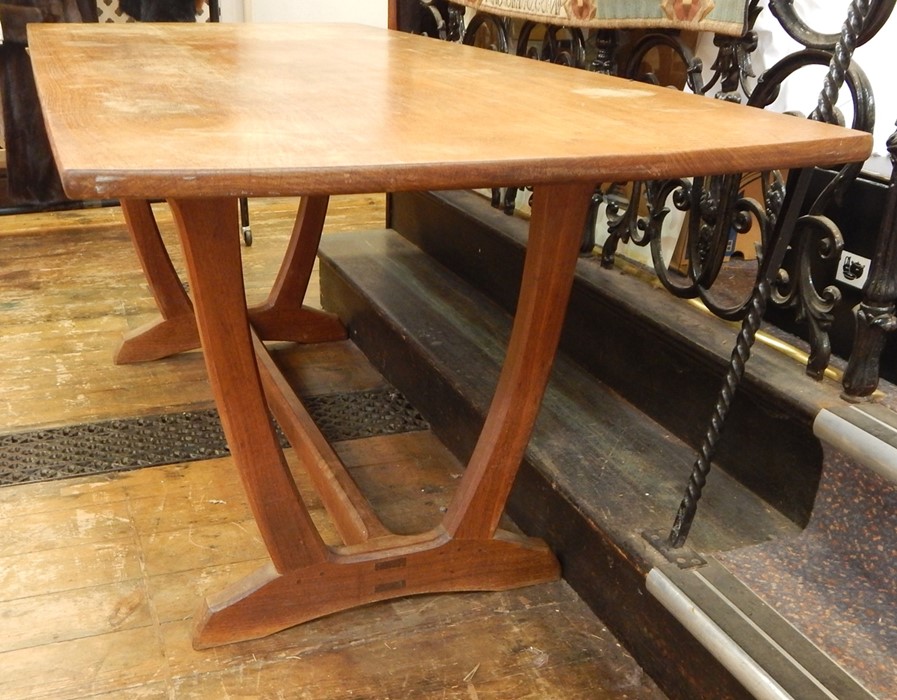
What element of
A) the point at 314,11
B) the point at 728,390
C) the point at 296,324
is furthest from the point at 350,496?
the point at 314,11

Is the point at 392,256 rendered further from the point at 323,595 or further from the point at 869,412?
the point at 869,412

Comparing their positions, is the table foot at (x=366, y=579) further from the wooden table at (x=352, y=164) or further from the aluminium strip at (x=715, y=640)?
the aluminium strip at (x=715, y=640)

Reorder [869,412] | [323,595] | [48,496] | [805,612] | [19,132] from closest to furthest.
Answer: [805,612] < [869,412] < [323,595] < [48,496] < [19,132]

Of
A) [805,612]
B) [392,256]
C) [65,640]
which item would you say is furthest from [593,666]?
[392,256]

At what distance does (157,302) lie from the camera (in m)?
2.29

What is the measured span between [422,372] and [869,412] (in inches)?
39.6

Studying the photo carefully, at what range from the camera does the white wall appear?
4.21 metres

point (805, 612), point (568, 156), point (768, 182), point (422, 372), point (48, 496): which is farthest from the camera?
point (422, 372)

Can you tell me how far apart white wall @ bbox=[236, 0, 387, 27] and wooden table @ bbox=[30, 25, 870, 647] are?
2.54 meters

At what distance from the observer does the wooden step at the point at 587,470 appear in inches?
50.3

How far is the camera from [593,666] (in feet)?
4.31

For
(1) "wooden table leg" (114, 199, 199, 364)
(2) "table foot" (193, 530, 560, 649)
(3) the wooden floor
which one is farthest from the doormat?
(2) "table foot" (193, 530, 560, 649)

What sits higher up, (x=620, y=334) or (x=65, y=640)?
(x=620, y=334)

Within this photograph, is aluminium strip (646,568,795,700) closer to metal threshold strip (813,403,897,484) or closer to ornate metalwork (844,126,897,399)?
metal threshold strip (813,403,897,484)
